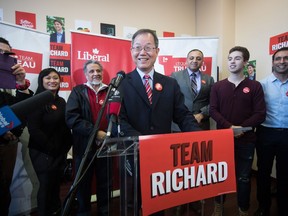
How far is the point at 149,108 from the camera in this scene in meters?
1.35

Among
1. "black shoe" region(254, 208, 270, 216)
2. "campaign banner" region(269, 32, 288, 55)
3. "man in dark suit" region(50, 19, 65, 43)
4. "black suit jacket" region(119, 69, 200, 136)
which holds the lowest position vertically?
"black shoe" region(254, 208, 270, 216)

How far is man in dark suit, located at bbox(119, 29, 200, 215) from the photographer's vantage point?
1317 millimetres

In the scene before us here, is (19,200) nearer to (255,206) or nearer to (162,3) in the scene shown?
(255,206)

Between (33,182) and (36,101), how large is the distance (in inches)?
87.7

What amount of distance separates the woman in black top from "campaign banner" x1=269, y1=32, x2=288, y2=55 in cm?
287

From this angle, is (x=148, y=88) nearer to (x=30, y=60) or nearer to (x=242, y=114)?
(x=242, y=114)

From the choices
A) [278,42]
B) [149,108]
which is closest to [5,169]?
[149,108]

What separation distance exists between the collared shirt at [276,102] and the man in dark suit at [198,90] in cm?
61

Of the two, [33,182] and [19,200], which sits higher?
[33,182]

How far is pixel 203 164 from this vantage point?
0.92 metres

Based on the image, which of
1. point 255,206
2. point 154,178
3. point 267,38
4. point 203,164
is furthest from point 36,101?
point 267,38

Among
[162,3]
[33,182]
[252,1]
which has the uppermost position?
[162,3]

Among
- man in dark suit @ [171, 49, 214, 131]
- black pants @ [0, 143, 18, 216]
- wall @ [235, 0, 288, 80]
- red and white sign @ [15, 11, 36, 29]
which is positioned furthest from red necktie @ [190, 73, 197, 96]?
red and white sign @ [15, 11, 36, 29]

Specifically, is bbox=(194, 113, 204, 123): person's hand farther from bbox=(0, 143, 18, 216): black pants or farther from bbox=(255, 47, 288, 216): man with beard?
bbox=(0, 143, 18, 216): black pants
